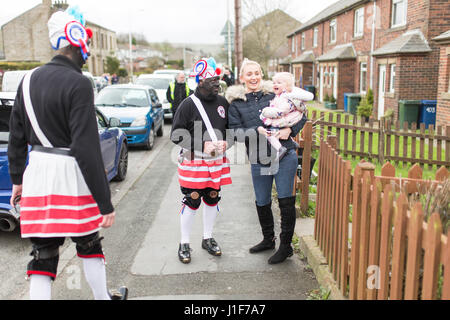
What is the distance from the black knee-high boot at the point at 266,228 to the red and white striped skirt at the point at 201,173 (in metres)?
0.53

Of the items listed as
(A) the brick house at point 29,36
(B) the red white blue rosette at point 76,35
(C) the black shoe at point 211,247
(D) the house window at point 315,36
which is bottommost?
(C) the black shoe at point 211,247

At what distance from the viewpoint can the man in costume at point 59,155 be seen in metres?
2.70

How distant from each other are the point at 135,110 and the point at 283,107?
813 cm

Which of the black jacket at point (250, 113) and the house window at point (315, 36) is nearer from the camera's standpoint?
the black jacket at point (250, 113)

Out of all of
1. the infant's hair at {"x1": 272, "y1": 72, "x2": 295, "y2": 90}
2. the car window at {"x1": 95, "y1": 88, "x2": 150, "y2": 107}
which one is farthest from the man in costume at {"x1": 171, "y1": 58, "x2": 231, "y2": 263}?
the car window at {"x1": 95, "y1": 88, "x2": 150, "y2": 107}

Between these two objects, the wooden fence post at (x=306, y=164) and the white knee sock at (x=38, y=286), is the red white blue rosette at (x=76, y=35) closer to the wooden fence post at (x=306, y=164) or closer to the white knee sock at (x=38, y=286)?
the white knee sock at (x=38, y=286)

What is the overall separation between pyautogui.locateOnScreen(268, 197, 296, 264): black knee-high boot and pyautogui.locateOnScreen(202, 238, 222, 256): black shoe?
1.84ft

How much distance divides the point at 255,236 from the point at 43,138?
9.76 ft

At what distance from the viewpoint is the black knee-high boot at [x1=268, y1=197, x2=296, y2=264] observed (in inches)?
164

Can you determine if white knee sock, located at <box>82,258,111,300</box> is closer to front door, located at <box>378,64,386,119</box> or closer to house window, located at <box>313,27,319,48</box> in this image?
front door, located at <box>378,64,386,119</box>

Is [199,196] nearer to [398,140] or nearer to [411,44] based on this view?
[398,140]

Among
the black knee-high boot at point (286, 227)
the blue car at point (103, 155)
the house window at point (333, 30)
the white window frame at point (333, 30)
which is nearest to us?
the black knee-high boot at point (286, 227)

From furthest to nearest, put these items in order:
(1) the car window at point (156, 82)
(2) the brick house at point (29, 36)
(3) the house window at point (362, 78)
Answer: (2) the brick house at point (29, 36)
(3) the house window at point (362, 78)
(1) the car window at point (156, 82)

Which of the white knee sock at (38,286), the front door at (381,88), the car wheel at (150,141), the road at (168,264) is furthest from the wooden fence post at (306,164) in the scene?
the front door at (381,88)
